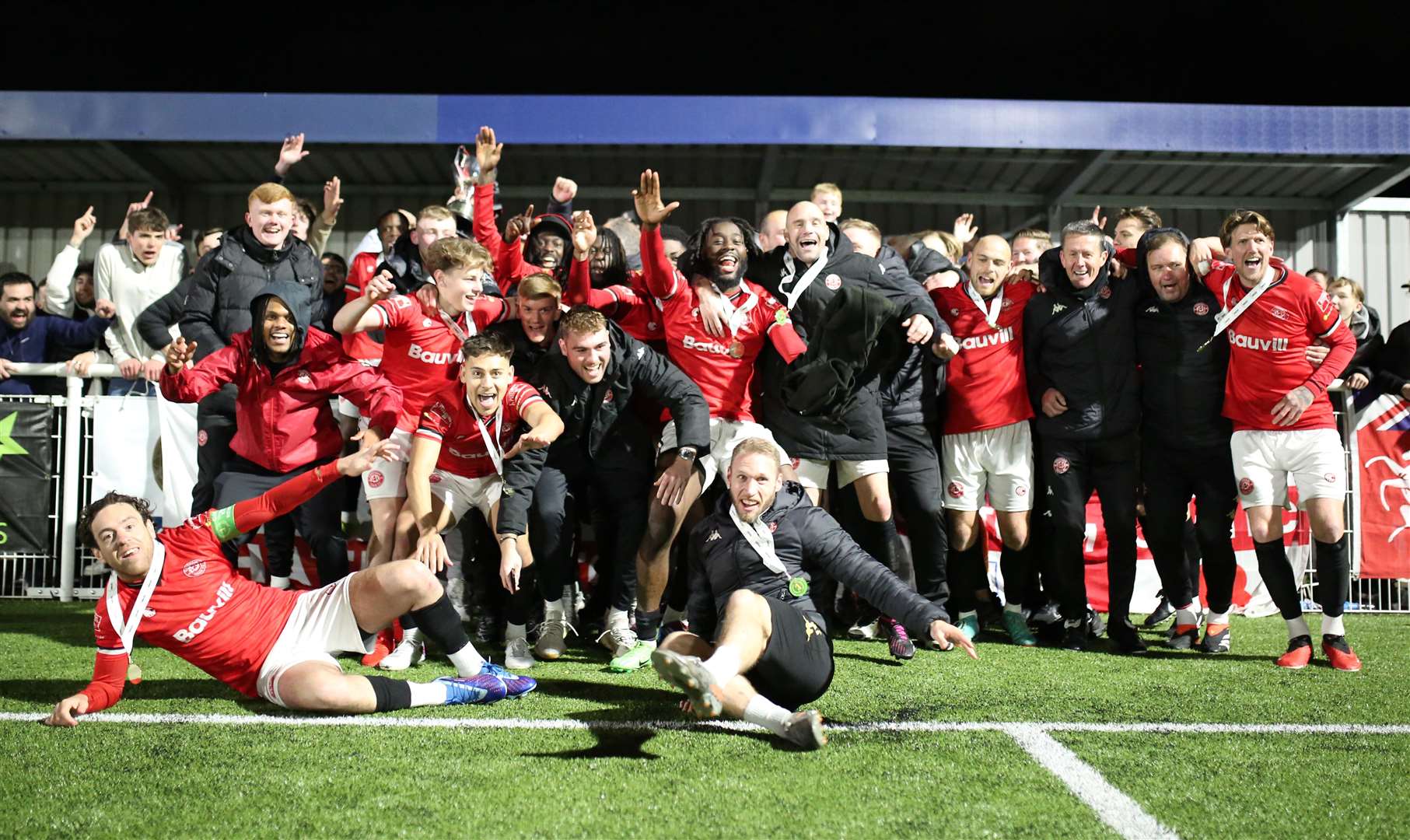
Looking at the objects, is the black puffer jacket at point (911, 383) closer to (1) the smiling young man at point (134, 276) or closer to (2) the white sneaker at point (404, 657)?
(2) the white sneaker at point (404, 657)

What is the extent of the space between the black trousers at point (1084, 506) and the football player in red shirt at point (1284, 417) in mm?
A: 566

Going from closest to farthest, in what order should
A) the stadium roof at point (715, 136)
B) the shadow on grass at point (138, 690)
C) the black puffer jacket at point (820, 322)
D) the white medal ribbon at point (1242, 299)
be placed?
the shadow on grass at point (138, 690) → the white medal ribbon at point (1242, 299) → the black puffer jacket at point (820, 322) → the stadium roof at point (715, 136)

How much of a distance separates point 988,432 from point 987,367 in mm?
373

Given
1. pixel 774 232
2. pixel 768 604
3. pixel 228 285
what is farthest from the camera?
pixel 774 232

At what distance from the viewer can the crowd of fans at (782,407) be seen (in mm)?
5484

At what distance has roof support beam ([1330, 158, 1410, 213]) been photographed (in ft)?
38.1

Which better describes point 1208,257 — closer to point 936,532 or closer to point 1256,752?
point 936,532

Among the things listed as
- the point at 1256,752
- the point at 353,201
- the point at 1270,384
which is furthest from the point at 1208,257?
the point at 353,201

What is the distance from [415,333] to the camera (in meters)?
5.76

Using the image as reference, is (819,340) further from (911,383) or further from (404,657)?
(404,657)

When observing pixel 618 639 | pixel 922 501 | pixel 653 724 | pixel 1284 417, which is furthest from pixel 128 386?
pixel 1284 417

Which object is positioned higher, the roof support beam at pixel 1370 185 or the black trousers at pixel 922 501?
the roof support beam at pixel 1370 185

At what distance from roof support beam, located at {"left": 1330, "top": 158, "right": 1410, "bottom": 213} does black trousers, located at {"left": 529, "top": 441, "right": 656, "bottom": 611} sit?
32.9 ft

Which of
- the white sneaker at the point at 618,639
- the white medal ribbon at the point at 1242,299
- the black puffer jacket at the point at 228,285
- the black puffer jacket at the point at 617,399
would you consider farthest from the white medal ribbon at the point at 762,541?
the black puffer jacket at the point at 228,285
